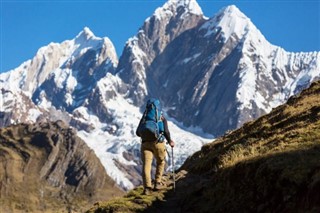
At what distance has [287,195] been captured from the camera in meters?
14.7

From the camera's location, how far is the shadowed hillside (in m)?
14.8

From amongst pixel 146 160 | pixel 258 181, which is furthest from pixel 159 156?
pixel 258 181

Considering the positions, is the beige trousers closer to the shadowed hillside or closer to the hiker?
the hiker

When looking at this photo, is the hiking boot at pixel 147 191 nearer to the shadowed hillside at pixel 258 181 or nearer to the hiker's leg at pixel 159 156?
the shadowed hillside at pixel 258 181

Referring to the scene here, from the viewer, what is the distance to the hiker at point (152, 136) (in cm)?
2191

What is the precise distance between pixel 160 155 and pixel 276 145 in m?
4.51

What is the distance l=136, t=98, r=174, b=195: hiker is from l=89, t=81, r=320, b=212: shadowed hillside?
87cm

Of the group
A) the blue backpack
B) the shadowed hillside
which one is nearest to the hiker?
the blue backpack

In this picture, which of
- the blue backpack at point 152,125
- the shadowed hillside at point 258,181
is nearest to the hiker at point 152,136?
the blue backpack at point 152,125

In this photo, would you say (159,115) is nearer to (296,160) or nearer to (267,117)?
(296,160)

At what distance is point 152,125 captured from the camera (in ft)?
71.7

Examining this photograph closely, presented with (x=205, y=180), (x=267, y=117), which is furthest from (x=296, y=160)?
(x=267, y=117)

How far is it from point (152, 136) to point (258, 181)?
21.1 ft

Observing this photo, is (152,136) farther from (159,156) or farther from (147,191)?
(147,191)
